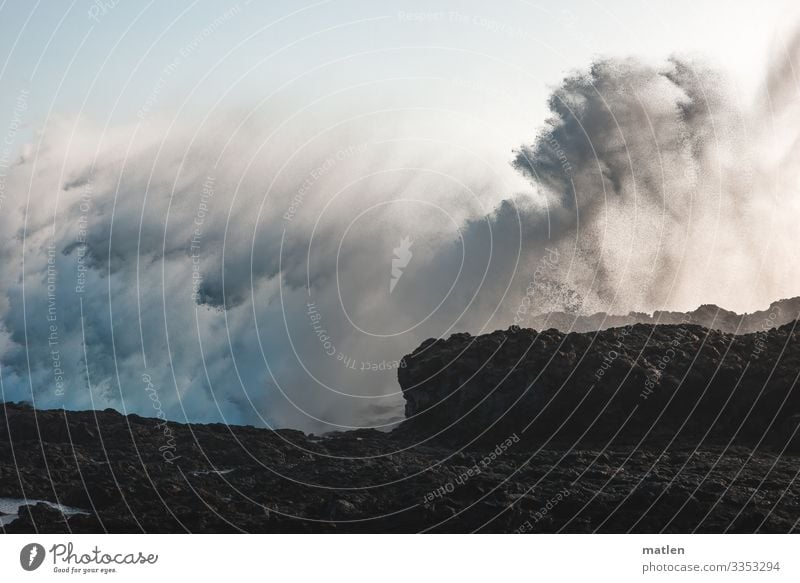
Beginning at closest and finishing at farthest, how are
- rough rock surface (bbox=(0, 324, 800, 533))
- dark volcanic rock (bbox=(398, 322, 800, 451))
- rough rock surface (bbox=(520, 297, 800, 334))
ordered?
rough rock surface (bbox=(0, 324, 800, 533)) < dark volcanic rock (bbox=(398, 322, 800, 451)) < rough rock surface (bbox=(520, 297, 800, 334))

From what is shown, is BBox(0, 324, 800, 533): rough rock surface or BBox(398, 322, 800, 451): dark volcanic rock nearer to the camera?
BBox(0, 324, 800, 533): rough rock surface

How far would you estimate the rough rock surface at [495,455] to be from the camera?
162 ft

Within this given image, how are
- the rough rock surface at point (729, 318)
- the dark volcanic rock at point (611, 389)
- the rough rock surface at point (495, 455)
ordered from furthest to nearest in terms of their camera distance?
the rough rock surface at point (729, 318) < the dark volcanic rock at point (611, 389) < the rough rock surface at point (495, 455)

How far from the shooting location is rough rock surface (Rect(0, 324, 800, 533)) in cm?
4938

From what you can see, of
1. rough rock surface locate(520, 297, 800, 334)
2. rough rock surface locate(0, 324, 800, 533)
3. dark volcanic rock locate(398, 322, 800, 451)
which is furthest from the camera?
rough rock surface locate(520, 297, 800, 334)

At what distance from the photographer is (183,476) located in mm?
58156

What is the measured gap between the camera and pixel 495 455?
60719mm

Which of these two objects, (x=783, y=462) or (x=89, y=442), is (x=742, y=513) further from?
(x=89, y=442)

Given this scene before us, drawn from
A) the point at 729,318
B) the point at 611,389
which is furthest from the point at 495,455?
the point at 729,318

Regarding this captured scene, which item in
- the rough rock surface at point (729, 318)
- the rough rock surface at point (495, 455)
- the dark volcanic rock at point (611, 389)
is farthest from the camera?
the rough rock surface at point (729, 318)

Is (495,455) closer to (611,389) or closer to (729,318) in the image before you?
(611,389)
